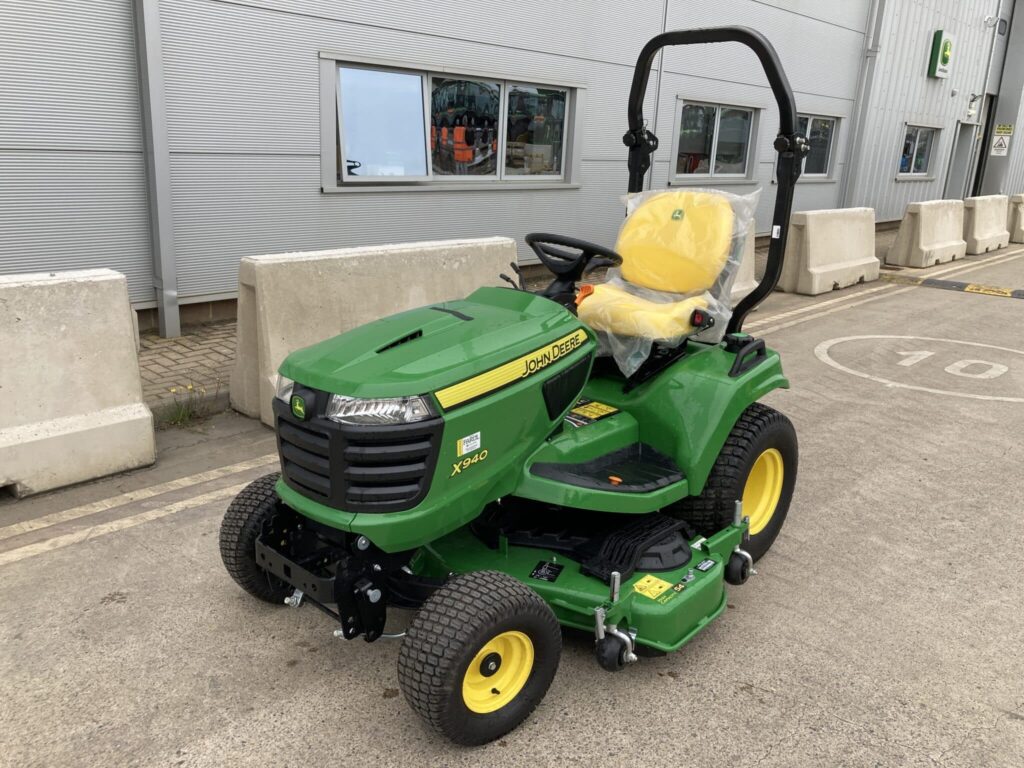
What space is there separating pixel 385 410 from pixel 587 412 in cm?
111

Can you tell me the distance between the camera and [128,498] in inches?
162

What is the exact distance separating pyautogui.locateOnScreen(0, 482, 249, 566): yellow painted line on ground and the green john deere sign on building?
1684 centimetres

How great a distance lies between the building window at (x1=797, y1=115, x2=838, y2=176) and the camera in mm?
14456

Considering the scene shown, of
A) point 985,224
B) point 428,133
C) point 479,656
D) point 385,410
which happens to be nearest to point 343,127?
point 428,133

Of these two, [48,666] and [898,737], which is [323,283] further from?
[898,737]

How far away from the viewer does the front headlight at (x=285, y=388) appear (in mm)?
2662

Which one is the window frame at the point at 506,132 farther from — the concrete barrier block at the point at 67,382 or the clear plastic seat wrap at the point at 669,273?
the concrete barrier block at the point at 67,382

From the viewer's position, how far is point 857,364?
7.07 metres

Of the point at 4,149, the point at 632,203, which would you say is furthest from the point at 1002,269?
the point at 4,149

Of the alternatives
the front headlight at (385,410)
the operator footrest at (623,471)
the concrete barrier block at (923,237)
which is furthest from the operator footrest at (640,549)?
the concrete barrier block at (923,237)

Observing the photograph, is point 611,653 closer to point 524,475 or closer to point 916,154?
point 524,475

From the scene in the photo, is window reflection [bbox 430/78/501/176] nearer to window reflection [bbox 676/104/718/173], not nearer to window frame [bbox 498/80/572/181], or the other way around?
window frame [bbox 498/80/572/181]

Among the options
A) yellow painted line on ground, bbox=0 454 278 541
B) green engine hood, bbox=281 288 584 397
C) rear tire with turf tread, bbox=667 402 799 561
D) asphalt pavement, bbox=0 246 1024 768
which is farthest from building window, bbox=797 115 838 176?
green engine hood, bbox=281 288 584 397

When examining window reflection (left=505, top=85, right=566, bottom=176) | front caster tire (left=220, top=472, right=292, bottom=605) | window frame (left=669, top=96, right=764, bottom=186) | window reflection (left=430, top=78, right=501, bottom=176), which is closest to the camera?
front caster tire (left=220, top=472, right=292, bottom=605)
